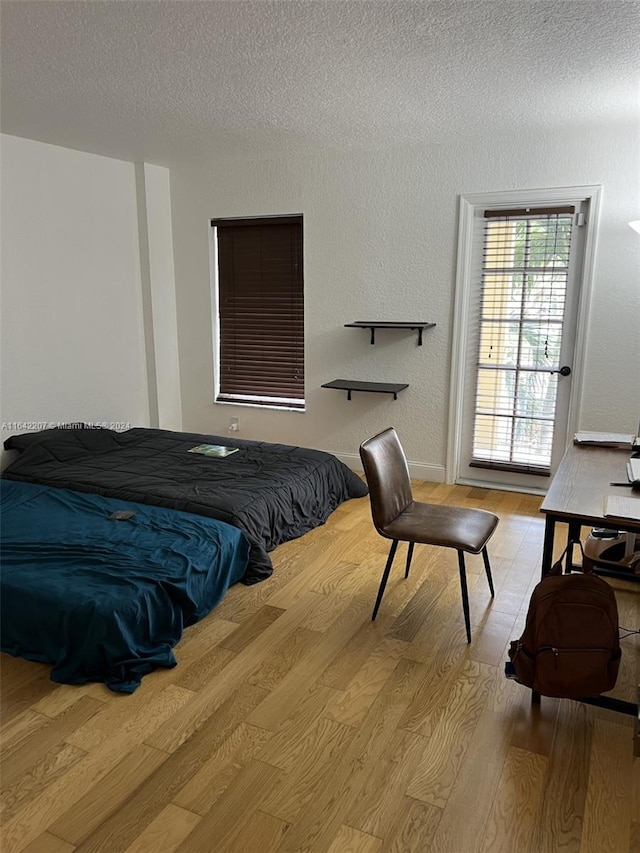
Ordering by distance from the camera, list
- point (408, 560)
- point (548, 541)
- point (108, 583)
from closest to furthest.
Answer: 1. point (548, 541)
2. point (108, 583)
3. point (408, 560)

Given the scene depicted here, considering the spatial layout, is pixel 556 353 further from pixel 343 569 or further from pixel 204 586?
pixel 204 586

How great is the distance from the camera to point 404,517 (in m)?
2.88

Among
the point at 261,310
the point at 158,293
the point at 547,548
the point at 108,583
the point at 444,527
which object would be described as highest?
the point at 158,293

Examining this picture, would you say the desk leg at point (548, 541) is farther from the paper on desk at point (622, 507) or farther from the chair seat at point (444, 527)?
the chair seat at point (444, 527)

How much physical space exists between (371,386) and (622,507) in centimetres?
280

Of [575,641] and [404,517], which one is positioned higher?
[404,517]

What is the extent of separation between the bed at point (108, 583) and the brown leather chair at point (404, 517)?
80 cm

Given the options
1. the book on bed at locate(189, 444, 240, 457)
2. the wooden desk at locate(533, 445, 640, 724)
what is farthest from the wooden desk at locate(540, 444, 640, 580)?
the book on bed at locate(189, 444, 240, 457)

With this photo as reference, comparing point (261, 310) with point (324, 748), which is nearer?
point (324, 748)

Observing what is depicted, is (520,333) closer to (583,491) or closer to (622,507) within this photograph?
(583,491)

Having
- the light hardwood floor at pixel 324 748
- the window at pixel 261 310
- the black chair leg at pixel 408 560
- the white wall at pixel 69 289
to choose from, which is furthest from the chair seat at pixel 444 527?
the white wall at pixel 69 289

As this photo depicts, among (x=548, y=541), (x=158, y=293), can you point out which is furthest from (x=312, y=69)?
(x=158, y=293)

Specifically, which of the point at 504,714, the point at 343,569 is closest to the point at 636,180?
the point at 343,569

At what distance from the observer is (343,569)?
3367 millimetres
